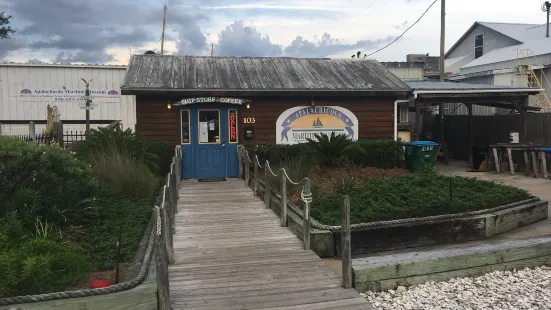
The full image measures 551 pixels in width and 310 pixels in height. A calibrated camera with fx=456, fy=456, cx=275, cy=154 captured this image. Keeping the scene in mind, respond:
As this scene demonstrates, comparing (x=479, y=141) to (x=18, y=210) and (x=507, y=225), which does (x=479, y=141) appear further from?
(x=18, y=210)

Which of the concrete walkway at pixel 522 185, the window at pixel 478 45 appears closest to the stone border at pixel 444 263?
the concrete walkway at pixel 522 185

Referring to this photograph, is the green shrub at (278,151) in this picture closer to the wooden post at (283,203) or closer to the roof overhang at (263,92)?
the roof overhang at (263,92)

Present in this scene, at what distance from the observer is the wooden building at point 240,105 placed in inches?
508

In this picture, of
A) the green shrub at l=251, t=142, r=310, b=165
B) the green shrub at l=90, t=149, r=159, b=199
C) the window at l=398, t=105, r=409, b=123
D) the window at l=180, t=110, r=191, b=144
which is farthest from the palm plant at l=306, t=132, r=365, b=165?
the window at l=398, t=105, r=409, b=123

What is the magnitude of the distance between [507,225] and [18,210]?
7.12 meters

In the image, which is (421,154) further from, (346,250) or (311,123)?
(346,250)

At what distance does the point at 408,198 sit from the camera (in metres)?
7.56

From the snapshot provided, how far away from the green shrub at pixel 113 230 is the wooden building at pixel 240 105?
473 centimetres

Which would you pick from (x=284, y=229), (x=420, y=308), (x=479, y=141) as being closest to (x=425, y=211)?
(x=284, y=229)

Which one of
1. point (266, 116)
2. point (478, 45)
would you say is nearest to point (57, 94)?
point (266, 116)

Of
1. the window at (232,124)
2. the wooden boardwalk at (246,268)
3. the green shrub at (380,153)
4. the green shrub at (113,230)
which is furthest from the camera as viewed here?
the window at (232,124)

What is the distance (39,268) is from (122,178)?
4.74m

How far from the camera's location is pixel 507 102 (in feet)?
55.3

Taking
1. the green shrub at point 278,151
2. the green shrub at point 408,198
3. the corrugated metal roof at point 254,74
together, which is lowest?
the green shrub at point 408,198
